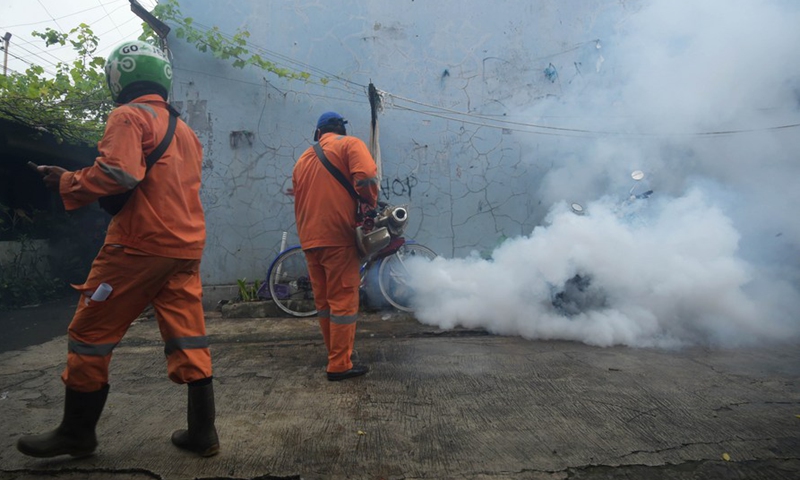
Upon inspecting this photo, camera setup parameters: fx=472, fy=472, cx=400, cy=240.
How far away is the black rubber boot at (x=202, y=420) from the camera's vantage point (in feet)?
6.99

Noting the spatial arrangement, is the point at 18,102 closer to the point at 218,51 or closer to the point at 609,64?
the point at 218,51

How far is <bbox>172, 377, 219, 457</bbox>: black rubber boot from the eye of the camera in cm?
213

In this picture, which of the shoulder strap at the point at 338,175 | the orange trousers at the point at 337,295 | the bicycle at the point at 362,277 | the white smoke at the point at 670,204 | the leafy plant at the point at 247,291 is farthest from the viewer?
the leafy plant at the point at 247,291

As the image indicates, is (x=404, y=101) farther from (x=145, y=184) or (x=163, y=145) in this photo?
(x=145, y=184)

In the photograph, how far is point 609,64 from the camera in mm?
5980

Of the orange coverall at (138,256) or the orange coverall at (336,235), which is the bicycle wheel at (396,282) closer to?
the orange coverall at (336,235)

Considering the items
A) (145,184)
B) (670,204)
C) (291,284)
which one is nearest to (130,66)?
(145,184)

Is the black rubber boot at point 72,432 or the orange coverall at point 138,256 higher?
the orange coverall at point 138,256

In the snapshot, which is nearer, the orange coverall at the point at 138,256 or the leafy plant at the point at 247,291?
the orange coverall at the point at 138,256

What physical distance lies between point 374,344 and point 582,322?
1.83 m

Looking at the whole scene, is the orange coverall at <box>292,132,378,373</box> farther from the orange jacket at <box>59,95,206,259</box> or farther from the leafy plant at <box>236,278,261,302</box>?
the leafy plant at <box>236,278,261,302</box>

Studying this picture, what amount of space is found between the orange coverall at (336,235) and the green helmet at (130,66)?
1.29m

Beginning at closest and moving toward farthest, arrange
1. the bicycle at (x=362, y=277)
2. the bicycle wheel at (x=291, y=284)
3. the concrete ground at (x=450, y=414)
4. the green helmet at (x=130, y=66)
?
the concrete ground at (x=450, y=414) < the green helmet at (x=130, y=66) < the bicycle at (x=362, y=277) < the bicycle wheel at (x=291, y=284)

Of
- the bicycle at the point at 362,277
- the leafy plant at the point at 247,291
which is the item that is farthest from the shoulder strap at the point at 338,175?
the leafy plant at the point at 247,291
